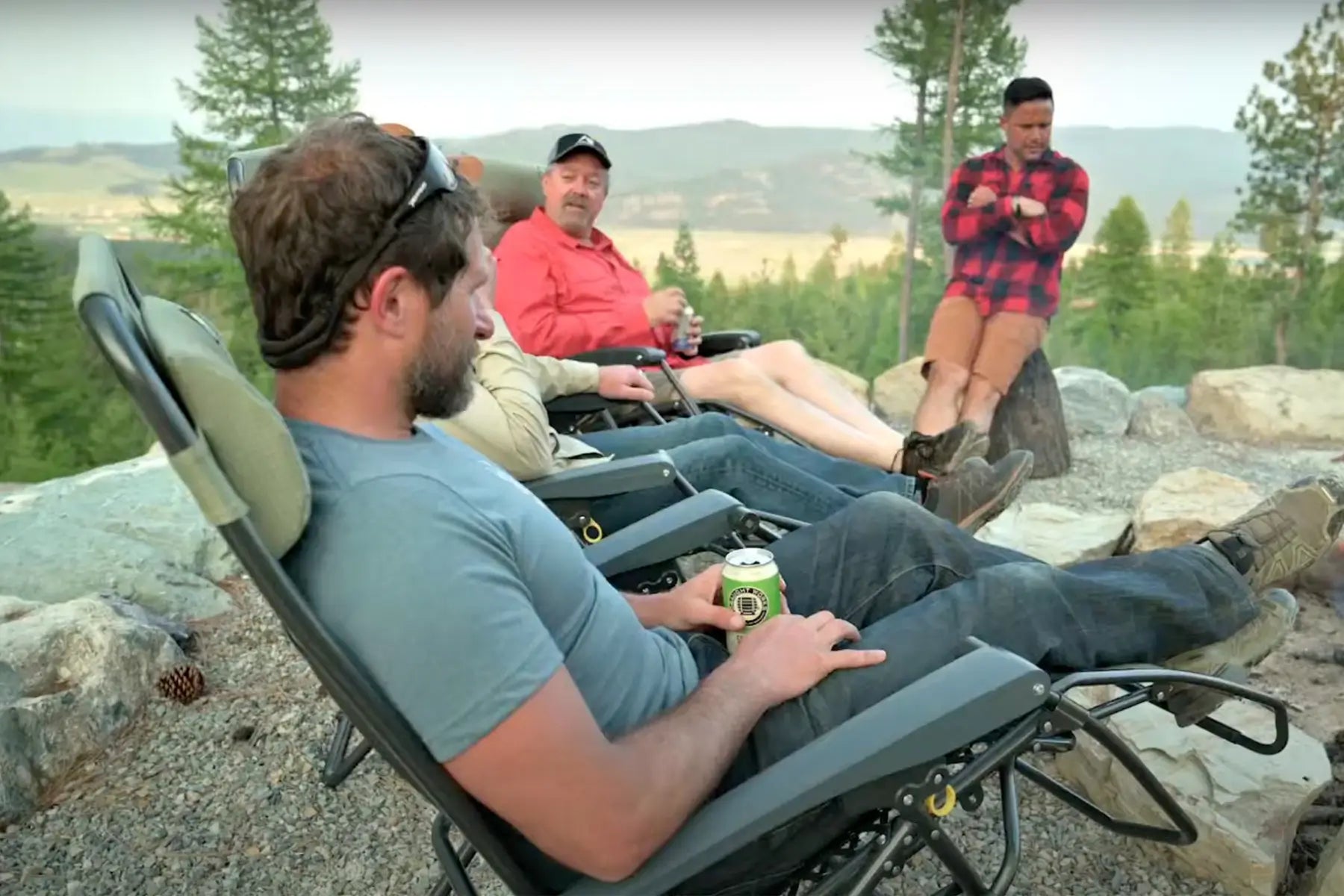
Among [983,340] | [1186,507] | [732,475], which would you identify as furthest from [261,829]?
[983,340]

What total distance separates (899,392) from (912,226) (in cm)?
90

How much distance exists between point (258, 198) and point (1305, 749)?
2011mm

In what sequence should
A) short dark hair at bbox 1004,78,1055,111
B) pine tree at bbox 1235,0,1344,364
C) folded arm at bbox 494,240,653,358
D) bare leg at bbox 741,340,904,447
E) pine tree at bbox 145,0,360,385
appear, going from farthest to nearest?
pine tree at bbox 1235,0,1344,364 < pine tree at bbox 145,0,360,385 < short dark hair at bbox 1004,78,1055,111 < bare leg at bbox 741,340,904,447 < folded arm at bbox 494,240,653,358

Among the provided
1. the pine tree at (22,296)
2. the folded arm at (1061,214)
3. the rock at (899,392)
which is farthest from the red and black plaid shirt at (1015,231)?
the pine tree at (22,296)

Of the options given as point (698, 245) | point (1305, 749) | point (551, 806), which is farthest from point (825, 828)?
point (698, 245)

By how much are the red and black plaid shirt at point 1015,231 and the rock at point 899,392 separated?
3.95ft

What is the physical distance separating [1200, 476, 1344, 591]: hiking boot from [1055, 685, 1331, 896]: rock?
1.13ft

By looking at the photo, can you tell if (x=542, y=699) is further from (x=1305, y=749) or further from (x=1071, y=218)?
(x=1071, y=218)

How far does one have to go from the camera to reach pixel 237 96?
4520 millimetres

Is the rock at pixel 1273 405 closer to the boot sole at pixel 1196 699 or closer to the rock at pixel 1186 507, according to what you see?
the rock at pixel 1186 507

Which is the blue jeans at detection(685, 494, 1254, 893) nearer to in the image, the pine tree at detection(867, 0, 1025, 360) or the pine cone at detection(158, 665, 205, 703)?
the pine cone at detection(158, 665, 205, 703)

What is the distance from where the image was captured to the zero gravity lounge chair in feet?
2.88

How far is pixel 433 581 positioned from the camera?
0.90m

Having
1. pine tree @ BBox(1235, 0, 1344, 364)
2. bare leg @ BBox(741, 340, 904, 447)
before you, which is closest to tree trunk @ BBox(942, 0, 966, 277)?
pine tree @ BBox(1235, 0, 1344, 364)
